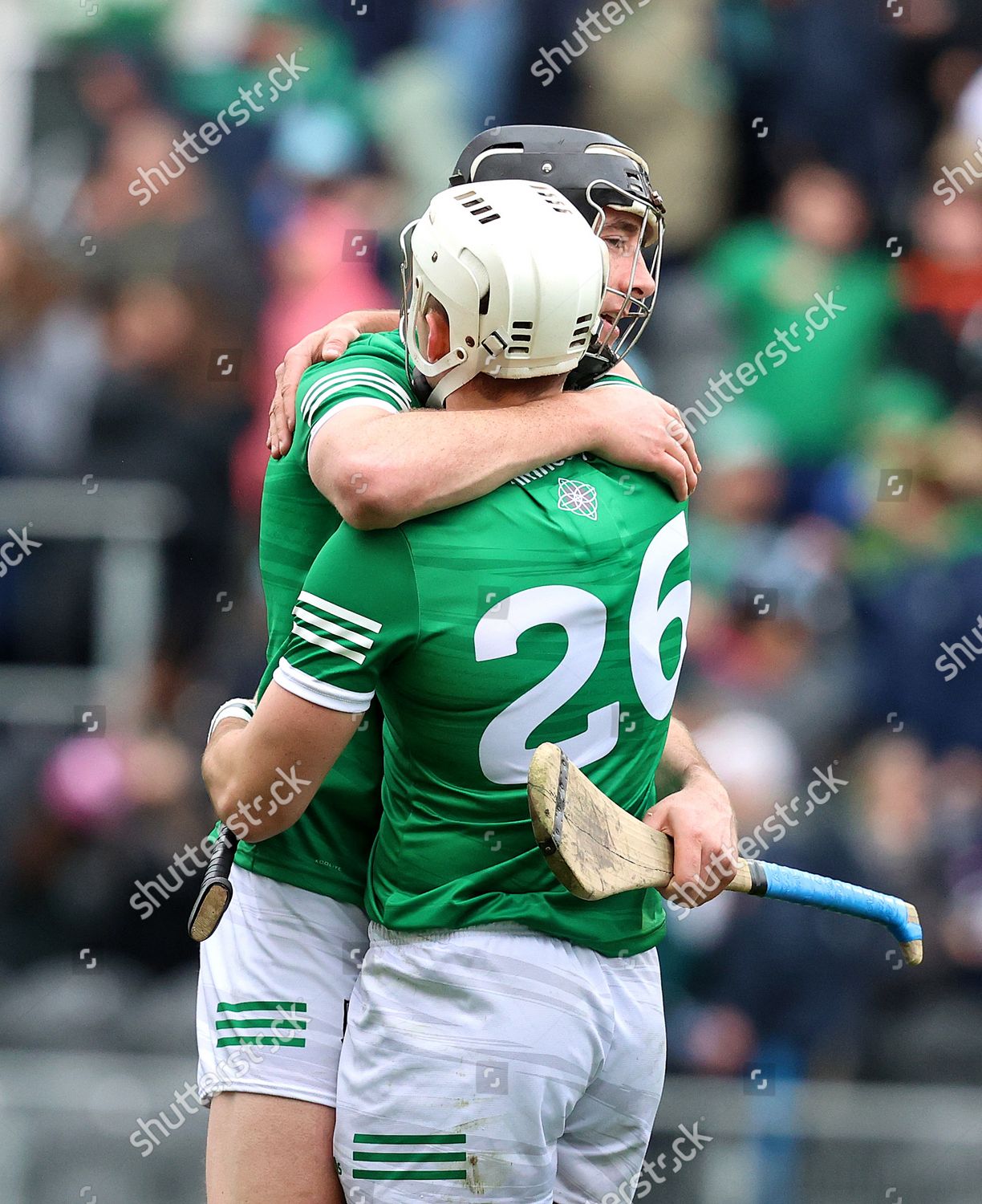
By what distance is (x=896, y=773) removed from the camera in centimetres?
528

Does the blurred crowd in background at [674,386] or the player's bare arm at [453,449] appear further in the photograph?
the blurred crowd in background at [674,386]

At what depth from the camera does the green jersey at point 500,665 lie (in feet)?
6.86

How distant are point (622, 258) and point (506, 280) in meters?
0.52

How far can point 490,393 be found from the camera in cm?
223

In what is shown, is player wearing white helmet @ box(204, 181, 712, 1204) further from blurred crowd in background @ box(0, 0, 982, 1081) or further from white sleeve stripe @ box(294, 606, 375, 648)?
blurred crowd in background @ box(0, 0, 982, 1081)

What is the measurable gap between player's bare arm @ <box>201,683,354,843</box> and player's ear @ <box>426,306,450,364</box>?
49 cm

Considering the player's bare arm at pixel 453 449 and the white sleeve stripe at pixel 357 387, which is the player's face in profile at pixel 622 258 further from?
the white sleeve stripe at pixel 357 387

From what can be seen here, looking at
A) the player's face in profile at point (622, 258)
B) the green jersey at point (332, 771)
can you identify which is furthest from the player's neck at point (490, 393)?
the player's face in profile at point (622, 258)

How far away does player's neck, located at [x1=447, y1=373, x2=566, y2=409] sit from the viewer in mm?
2229

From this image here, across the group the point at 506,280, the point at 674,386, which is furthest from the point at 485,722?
the point at 674,386

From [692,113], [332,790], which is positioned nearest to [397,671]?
[332,790]

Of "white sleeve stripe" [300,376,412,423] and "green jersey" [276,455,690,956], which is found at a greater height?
"white sleeve stripe" [300,376,412,423]

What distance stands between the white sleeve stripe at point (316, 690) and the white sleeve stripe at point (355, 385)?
0.39m

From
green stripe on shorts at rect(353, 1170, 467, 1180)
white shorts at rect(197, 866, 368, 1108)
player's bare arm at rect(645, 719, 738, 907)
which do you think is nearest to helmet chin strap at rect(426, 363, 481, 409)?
player's bare arm at rect(645, 719, 738, 907)
